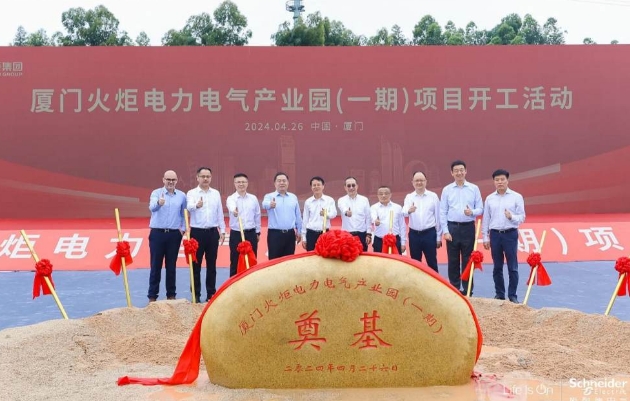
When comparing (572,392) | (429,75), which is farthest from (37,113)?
(572,392)

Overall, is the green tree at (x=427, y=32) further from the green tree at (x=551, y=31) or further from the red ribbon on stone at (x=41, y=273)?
the red ribbon on stone at (x=41, y=273)

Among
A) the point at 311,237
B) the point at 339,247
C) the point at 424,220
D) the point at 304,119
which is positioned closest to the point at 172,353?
the point at 339,247

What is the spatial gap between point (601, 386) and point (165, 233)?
3188 mm

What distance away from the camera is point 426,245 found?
4.66m

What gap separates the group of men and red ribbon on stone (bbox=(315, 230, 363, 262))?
6.33 feet

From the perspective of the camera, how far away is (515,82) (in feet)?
24.9

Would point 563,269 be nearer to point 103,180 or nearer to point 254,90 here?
point 254,90

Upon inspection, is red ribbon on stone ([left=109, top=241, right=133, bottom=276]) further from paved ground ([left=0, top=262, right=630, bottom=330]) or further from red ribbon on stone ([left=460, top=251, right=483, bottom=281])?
red ribbon on stone ([left=460, top=251, right=483, bottom=281])

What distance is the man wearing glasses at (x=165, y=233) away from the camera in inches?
175

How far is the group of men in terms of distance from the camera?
4500 mm

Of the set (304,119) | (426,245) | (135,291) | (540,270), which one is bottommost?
(135,291)

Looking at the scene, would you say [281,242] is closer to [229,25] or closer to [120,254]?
[120,254]

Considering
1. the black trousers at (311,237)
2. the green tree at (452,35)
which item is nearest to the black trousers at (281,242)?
the black trousers at (311,237)

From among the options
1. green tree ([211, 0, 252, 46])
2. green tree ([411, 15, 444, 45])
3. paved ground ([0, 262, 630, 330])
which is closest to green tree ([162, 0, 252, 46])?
green tree ([211, 0, 252, 46])
